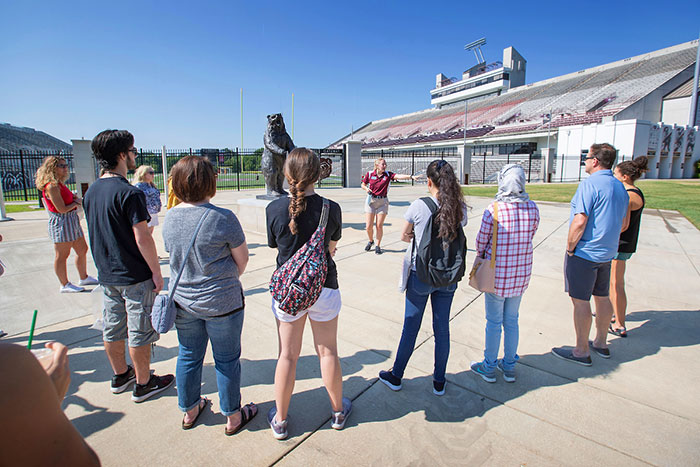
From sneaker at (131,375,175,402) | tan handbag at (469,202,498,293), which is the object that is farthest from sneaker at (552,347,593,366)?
sneaker at (131,375,175,402)

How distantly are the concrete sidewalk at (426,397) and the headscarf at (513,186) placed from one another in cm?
146

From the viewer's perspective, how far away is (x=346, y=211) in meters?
11.8

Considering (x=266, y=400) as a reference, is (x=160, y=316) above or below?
above

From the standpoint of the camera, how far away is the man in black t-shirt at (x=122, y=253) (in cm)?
237

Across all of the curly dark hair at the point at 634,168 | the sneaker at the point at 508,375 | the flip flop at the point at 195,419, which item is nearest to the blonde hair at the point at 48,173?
the flip flop at the point at 195,419

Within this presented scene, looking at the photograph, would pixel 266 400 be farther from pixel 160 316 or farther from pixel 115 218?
pixel 115 218

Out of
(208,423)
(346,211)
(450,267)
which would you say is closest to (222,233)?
(208,423)

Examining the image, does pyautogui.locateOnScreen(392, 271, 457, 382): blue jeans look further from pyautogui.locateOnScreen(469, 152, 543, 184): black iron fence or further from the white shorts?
pyautogui.locateOnScreen(469, 152, 543, 184): black iron fence

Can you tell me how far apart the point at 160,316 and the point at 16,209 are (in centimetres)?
1540

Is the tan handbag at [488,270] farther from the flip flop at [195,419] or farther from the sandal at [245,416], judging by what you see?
the flip flop at [195,419]

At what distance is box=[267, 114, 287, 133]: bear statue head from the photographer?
7.44 m

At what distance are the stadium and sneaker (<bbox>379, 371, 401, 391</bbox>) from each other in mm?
24591

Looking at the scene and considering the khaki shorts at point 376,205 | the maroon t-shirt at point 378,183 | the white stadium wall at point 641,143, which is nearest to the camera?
the maroon t-shirt at point 378,183

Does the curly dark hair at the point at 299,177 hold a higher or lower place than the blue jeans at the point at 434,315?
higher
